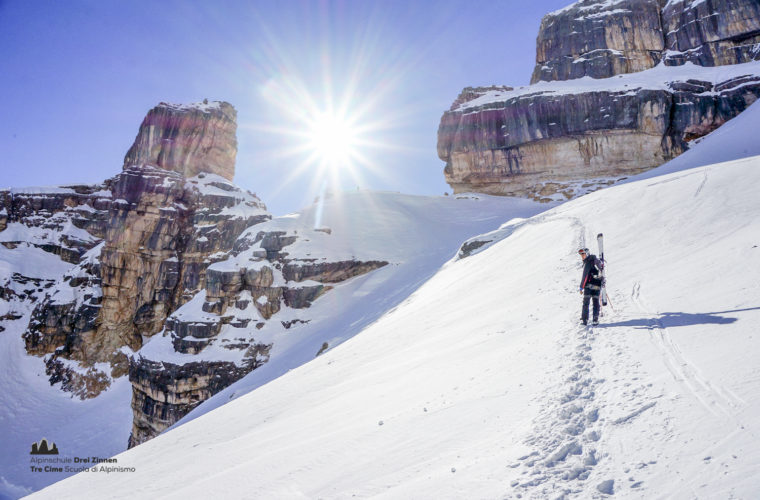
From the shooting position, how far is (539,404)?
474 centimetres

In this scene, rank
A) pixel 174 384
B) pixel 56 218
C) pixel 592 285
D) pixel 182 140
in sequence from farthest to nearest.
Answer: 1. pixel 56 218
2. pixel 182 140
3. pixel 174 384
4. pixel 592 285

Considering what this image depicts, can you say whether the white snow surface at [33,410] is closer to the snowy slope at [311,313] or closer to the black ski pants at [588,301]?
the snowy slope at [311,313]

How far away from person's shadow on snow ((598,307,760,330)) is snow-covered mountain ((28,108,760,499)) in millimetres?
40

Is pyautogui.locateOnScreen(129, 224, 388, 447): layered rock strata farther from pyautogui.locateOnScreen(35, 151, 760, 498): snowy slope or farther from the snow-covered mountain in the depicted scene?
the snow-covered mountain

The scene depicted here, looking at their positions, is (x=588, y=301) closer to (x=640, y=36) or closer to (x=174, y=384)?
(x=174, y=384)

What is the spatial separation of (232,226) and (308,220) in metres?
23.8

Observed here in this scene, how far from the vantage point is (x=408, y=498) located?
12.4 feet

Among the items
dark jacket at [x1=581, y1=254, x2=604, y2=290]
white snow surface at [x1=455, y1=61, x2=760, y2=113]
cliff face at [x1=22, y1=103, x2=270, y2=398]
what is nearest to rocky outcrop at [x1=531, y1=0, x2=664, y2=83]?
white snow surface at [x1=455, y1=61, x2=760, y2=113]

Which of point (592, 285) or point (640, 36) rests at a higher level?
point (640, 36)

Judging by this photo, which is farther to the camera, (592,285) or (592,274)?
(592,274)

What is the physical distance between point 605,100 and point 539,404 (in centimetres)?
5683

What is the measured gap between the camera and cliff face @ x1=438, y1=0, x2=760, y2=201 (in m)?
47.1

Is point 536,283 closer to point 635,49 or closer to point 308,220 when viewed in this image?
point 308,220

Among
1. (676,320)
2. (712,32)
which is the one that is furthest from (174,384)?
(712,32)
